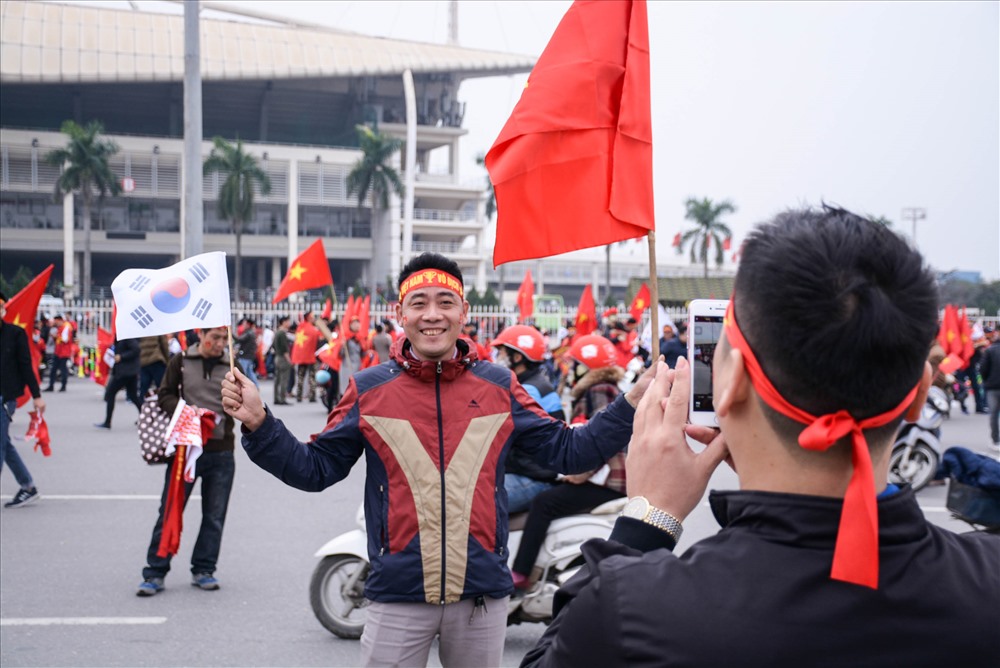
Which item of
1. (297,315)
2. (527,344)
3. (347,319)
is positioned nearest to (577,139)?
(527,344)

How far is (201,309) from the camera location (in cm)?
379

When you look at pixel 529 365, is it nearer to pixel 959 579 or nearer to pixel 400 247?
pixel 959 579

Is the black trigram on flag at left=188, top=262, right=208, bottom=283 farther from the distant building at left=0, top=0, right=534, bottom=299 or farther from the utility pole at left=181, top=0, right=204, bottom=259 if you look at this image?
the distant building at left=0, top=0, right=534, bottom=299

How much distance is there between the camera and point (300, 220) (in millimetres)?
71312

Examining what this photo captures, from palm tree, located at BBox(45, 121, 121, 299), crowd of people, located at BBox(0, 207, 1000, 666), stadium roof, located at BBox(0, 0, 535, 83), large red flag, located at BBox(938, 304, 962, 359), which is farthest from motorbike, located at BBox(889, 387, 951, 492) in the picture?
stadium roof, located at BBox(0, 0, 535, 83)

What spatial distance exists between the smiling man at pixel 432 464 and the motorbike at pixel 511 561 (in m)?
2.12

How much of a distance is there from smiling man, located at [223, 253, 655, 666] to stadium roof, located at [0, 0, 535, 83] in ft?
216

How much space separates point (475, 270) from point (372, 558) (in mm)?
73895

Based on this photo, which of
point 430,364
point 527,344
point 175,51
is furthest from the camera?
point 175,51

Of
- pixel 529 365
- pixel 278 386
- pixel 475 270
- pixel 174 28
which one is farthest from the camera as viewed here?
pixel 475 270

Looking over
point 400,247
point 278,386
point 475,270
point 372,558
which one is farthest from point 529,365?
point 475,270

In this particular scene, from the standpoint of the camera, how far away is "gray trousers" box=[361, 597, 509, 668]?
305cm

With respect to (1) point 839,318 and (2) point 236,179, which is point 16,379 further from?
(2) point 236,179

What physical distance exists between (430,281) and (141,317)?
1.26m
